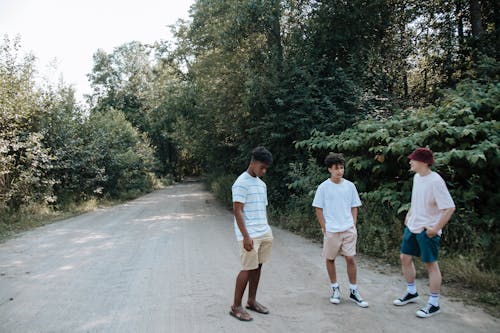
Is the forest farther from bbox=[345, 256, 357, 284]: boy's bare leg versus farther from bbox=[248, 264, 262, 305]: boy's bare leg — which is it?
bbox=[248, 264, 262, 305]: boy's bare leg

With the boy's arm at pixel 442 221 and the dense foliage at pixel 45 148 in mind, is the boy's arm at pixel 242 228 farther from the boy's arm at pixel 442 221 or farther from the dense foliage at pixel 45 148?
the dense foliage at pixel 45 148

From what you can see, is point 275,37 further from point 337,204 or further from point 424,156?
point 424,156

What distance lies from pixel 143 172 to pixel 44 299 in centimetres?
2768

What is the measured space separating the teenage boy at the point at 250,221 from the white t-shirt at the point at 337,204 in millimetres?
871

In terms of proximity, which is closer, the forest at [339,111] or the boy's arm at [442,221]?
the boy's arm at [442,221]

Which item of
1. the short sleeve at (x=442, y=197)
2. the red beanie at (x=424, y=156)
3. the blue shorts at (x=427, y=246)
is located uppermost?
the red beanie at (x=424, y=156)

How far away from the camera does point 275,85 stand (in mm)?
11969

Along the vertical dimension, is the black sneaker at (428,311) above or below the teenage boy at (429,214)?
below

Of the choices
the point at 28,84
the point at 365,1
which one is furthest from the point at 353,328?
the point at 28,84

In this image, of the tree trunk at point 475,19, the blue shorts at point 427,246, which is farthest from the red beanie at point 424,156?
the tree trunk at point 475,19

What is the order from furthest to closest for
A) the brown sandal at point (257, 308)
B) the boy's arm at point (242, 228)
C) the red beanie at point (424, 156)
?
the brown sandal at point (257, 308)
the red beanie at point (424, 156)
the boy's arm at point (242, 228)

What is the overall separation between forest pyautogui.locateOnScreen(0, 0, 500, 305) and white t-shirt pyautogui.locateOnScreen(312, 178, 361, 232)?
2.09 metres

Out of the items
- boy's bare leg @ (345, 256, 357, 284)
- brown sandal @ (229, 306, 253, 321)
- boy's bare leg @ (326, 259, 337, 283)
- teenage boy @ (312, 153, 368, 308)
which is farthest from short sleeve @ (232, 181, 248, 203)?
boy's bare leg @ (345, 256, 357, 284)

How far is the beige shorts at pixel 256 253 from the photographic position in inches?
164
